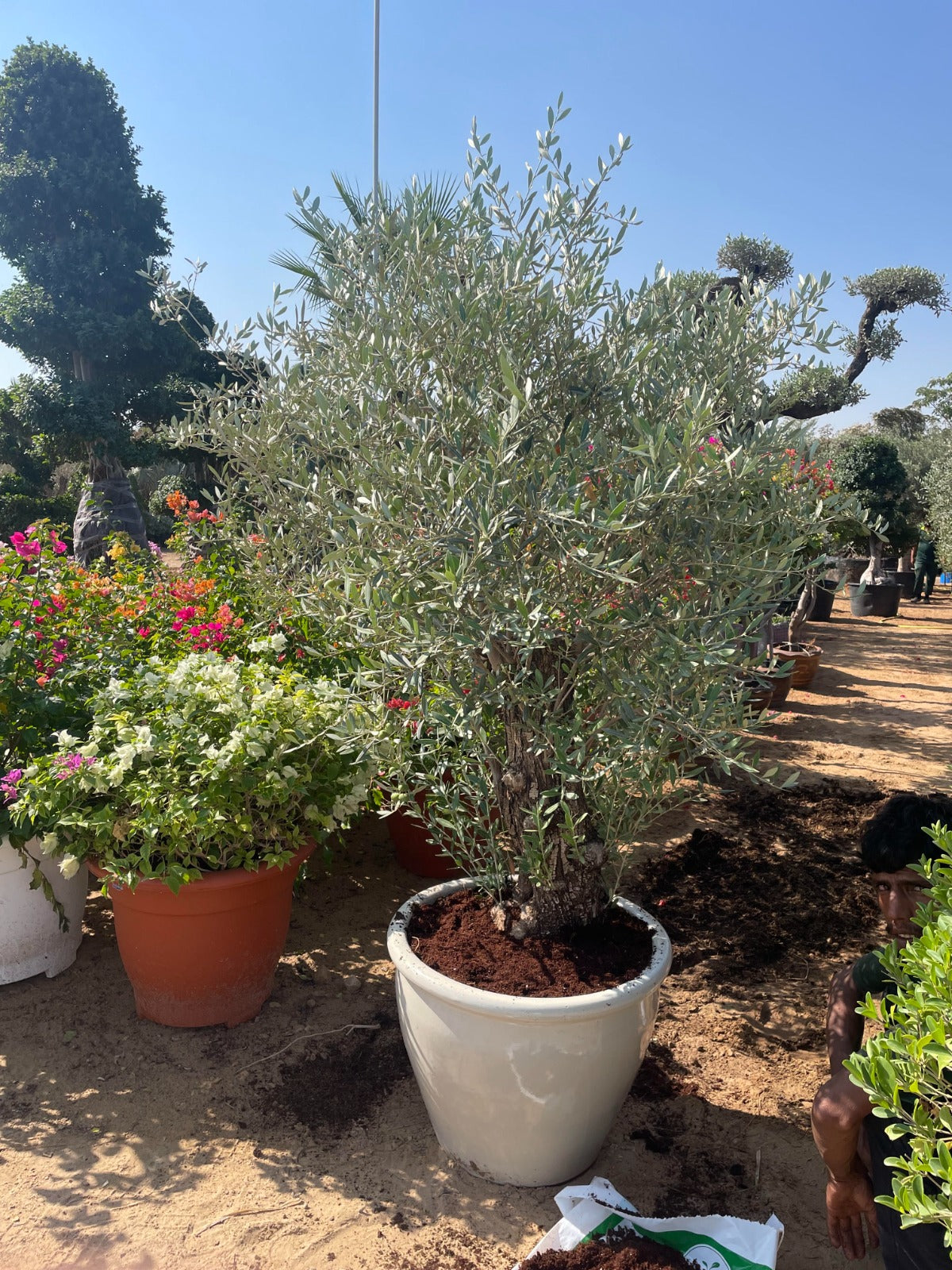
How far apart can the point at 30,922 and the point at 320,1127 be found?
1.45 meters

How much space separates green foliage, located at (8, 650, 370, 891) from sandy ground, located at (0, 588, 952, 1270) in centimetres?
67

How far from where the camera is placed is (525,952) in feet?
7.98

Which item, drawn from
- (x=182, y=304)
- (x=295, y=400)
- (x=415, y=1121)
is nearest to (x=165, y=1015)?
(x=415, y=1121)

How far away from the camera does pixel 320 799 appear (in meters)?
3.01

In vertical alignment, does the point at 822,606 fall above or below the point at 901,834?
below

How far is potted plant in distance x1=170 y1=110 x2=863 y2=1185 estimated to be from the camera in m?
1.90

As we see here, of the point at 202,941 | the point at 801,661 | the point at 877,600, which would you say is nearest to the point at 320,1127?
the point at 202,941

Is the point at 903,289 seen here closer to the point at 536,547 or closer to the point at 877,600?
the point at 877,600

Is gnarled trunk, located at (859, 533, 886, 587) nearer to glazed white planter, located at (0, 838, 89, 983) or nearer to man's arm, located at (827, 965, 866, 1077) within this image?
man's arm, located at (827, 965, 866, 1077)

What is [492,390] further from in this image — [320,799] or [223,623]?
[223,623]

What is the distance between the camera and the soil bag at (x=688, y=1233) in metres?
1.92

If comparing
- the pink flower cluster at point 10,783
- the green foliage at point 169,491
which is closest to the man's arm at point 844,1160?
the pink flower cluster at point 10,783

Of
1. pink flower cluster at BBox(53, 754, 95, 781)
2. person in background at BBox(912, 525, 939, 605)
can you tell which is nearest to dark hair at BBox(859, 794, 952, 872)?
pink flower cluster at BBox(53, 754, 95, 781)

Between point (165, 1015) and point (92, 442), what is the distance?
16.5 meters
